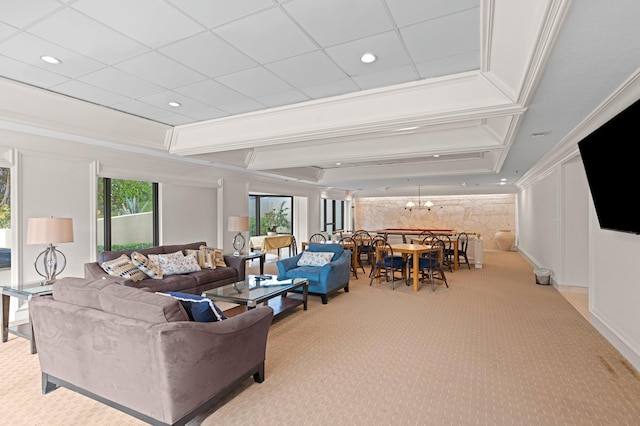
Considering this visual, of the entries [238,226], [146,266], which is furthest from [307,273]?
[146,266]

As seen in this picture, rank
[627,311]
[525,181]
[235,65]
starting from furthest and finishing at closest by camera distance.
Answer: [525,181]
[627,311]
[235,65]

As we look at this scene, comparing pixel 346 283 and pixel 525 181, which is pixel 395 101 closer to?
pixel 346 283

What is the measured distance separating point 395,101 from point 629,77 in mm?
1811

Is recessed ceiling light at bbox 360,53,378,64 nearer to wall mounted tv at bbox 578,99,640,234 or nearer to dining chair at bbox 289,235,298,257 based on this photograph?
wall mounted tv at bbox 578,99,640,234

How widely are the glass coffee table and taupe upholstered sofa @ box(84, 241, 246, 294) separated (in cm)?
59

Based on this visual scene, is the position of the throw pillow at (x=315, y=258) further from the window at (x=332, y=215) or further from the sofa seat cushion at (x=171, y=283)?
the window at (x=332, y=215)

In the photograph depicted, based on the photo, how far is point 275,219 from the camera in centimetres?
1123

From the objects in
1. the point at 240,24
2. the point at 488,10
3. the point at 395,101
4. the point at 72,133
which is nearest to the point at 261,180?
the point at 72,133

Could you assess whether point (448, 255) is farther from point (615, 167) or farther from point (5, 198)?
point (5, 198)

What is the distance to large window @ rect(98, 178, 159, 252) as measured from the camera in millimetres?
5195

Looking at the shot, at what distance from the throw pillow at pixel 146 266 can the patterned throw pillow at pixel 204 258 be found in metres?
0.82

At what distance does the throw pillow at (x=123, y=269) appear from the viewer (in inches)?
170

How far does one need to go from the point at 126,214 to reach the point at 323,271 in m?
3.51

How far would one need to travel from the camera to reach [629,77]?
2.46 meters
